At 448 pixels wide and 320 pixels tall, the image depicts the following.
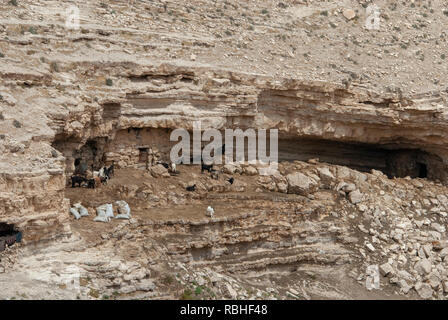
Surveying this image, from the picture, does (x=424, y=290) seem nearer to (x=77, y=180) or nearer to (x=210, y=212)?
(x=210, y=212)

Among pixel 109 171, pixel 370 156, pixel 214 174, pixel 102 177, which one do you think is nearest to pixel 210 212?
pixel 214 174

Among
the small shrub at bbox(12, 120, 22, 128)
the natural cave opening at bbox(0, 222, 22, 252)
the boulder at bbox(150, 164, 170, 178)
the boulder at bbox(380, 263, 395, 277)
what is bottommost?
the boulder at bbox(380, 263, 395, 277)

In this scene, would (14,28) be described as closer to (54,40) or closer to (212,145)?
(54,40)

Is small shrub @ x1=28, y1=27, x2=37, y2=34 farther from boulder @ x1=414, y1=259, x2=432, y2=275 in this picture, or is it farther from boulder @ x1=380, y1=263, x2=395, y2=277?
boulder @ x1=414, y1=259, x2=432, y2=275

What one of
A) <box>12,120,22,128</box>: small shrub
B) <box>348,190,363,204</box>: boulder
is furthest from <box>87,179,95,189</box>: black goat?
<box>348,190,363,204</box>: boulder

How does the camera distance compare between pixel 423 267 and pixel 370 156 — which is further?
pixel 370 156
